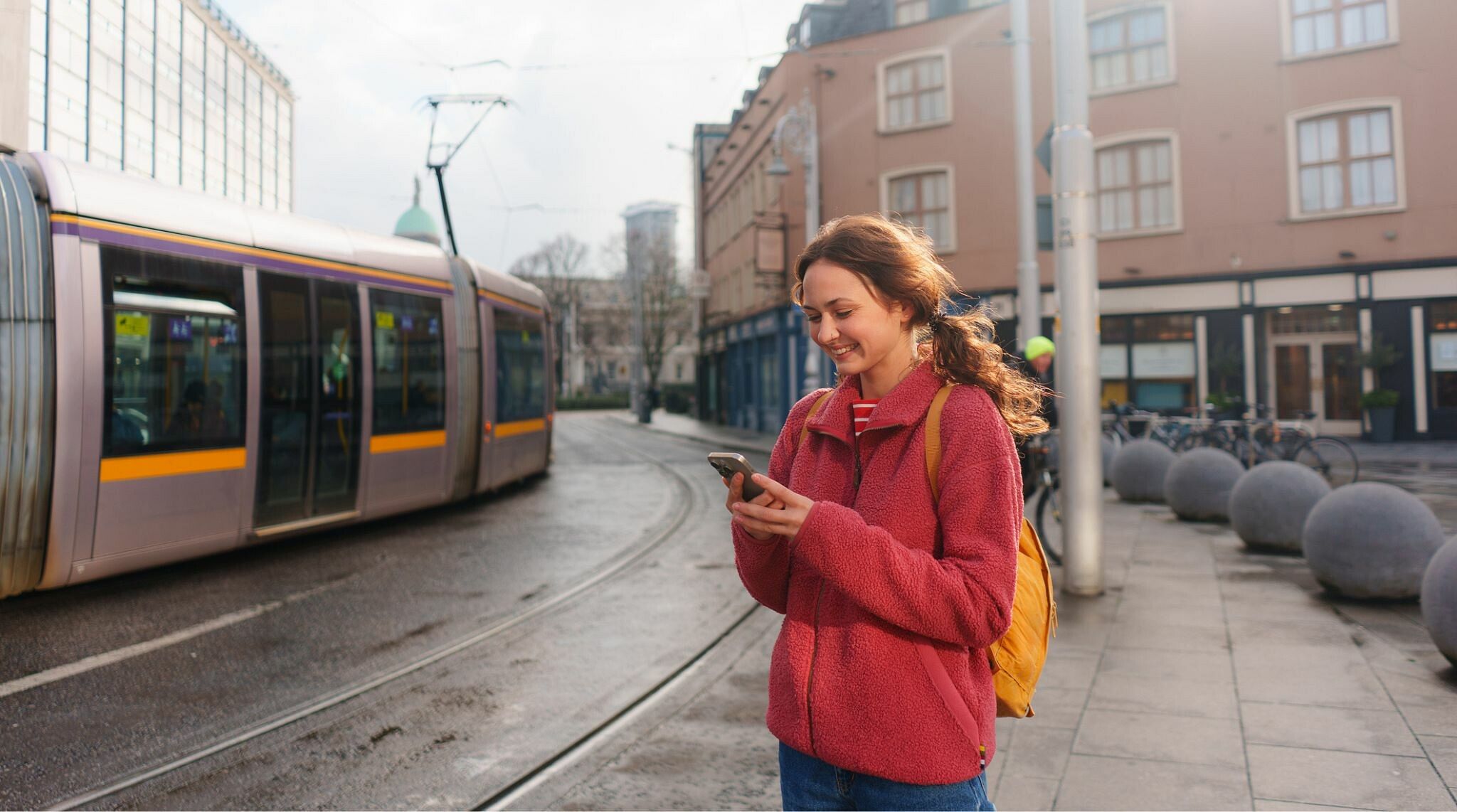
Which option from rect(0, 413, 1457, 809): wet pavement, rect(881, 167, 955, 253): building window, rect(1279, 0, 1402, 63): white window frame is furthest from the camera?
rect(881, 167, 955, 253): building window

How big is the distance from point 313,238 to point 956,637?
8.54 meters

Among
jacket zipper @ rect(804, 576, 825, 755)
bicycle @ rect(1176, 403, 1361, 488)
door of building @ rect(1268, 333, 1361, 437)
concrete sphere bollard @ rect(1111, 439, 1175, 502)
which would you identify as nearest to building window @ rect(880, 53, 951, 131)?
door of building @ rect(1268, 333, 1361, 437)

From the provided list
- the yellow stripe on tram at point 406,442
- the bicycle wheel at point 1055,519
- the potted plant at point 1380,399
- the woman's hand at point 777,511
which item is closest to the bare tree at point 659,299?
the potted plant at point 1380,399

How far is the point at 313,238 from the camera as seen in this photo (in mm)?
8977

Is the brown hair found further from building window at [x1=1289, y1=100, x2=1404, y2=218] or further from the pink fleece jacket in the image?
building window at [x1=1289, y1=100, x2=1404, y2=218]

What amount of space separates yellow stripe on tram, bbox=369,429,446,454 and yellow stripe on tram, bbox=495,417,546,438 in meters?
1.74

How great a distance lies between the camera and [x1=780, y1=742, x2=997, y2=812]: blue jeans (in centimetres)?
173

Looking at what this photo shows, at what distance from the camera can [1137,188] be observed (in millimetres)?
22844

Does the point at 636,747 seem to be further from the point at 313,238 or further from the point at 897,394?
the point at 313,238

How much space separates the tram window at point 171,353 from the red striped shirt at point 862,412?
648 cm

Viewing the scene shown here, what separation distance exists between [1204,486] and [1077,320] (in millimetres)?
4356

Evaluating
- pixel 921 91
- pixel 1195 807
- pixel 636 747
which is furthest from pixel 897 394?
pixel 921 91

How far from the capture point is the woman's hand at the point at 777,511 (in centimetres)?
163

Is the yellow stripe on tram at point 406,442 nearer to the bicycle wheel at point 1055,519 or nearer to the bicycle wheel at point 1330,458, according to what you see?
the bicycle wheel at point 1055,519
